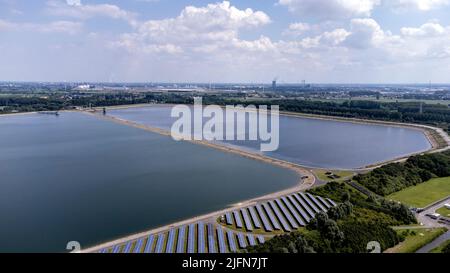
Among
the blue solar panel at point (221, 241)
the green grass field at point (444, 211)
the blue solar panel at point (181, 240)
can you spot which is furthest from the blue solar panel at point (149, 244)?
the green grass field at point (444, 211)

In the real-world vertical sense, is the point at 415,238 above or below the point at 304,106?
below

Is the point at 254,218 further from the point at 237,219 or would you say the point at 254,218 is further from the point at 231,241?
the point at 231,241

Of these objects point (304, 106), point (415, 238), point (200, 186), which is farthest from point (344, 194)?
point (304, 106)

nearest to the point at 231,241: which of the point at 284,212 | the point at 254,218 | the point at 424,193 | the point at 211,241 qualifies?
the point at 211,241

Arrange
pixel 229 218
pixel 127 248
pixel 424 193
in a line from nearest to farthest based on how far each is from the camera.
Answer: pixel 127 248
pixel 229 218
pixel 424 193

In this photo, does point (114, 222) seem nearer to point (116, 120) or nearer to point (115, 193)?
point (115, 193)
